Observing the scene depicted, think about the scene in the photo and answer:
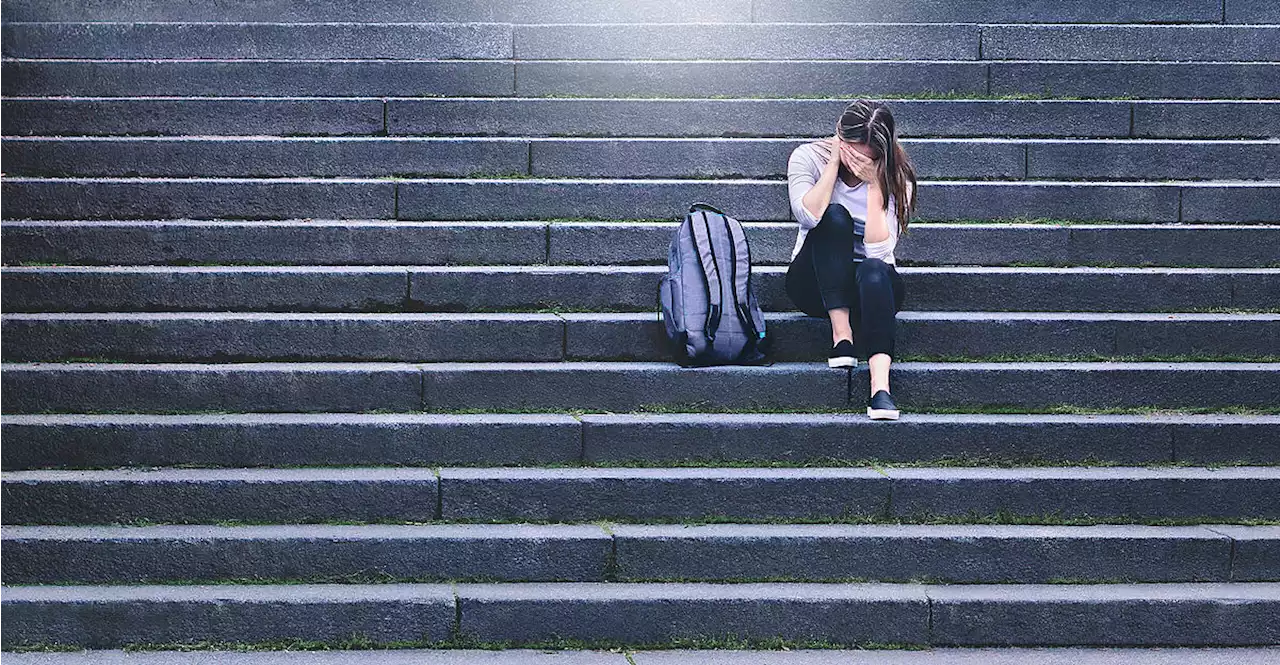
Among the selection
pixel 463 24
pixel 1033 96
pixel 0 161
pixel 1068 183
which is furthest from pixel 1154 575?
A: pixel 0 161

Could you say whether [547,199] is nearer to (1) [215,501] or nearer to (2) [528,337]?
(2) [528,337]

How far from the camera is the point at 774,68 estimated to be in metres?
7.68

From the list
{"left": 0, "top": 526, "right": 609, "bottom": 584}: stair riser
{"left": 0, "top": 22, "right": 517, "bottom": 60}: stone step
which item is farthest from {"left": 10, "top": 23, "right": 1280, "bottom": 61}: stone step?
{"left": 0, "top": 526, "right": 609, "bottom": 584}: stair riser

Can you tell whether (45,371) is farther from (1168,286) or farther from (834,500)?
(1168,286)

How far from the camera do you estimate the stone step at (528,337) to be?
5844 millimetres

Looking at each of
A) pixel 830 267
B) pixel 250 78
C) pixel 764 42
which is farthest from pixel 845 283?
pixel 250 78

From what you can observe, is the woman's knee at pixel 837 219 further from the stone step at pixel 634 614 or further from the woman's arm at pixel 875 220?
the stone step at pixel 634 614

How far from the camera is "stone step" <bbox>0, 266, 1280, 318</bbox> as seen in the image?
6.07m

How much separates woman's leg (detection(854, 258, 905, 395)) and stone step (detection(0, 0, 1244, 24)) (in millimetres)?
3301

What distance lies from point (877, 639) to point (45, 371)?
3.43 metres

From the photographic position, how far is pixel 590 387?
570 centimetres

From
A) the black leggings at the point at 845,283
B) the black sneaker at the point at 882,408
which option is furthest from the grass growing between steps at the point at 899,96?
the black sneaker at the point at 882,408

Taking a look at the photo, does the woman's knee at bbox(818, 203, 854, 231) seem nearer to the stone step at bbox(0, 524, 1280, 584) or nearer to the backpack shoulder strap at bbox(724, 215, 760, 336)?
the backpack shoulder strap at bbox(724, 215, 760, 336)

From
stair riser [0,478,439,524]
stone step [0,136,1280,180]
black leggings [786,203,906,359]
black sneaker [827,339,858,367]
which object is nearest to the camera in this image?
stair riser [0,478,439,524]
